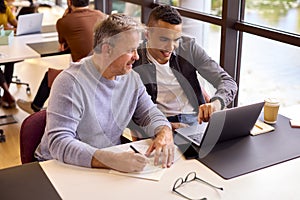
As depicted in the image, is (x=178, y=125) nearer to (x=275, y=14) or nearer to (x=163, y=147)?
(x=163, y=147)

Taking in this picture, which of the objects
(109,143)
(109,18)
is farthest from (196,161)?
(109,18)

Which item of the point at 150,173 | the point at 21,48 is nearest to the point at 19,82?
the point at 21,48

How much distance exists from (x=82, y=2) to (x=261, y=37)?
155 centimetres

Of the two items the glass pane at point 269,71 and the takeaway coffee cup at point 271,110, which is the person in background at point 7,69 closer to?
the glass pane at point 269,71

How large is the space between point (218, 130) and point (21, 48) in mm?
2381

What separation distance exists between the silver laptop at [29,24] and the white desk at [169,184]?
8.89ft

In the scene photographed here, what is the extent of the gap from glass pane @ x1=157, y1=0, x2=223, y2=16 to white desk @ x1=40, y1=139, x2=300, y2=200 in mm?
1755

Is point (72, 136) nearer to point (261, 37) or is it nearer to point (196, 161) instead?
point (196, 161)

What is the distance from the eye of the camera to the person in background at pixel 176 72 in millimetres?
2057

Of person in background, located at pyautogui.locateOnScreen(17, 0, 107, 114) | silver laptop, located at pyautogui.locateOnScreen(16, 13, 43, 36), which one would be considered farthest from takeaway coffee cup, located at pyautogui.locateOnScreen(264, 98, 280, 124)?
silver laptop, located at pyautogui.locateOnScreen(16, 13, 43, 36)

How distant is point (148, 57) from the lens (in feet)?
7.00

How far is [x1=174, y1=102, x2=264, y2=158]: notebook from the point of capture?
1651 millimetres

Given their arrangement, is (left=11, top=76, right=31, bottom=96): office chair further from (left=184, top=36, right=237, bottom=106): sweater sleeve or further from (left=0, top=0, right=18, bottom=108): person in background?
(left=184, top=36, right=237, bottom=106): sweater sleeve

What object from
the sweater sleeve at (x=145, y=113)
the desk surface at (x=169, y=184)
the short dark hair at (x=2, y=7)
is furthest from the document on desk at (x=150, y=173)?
the short dark hair at (x=2, y=7)
